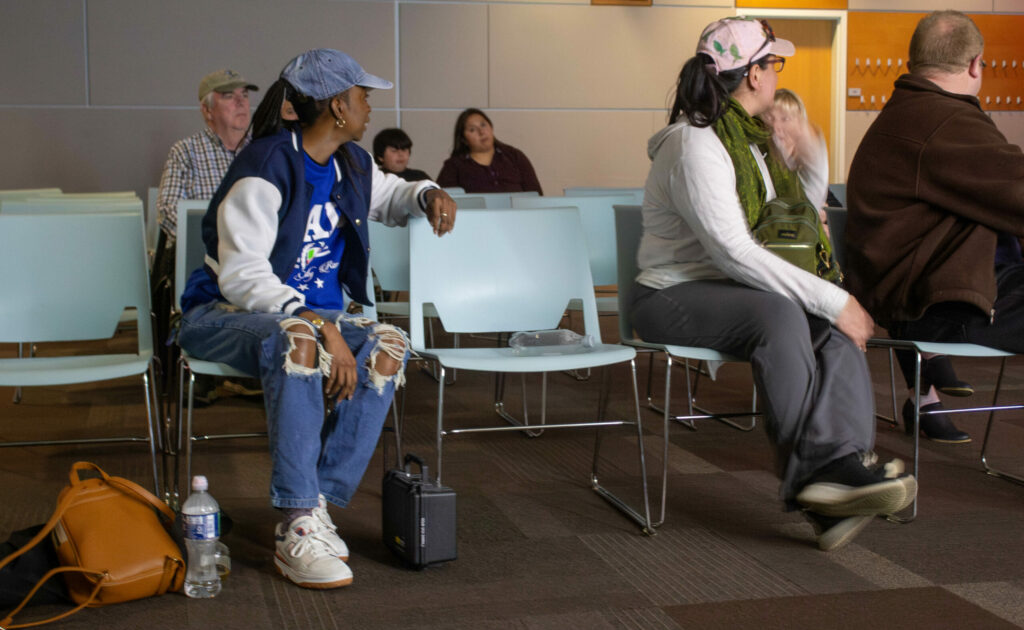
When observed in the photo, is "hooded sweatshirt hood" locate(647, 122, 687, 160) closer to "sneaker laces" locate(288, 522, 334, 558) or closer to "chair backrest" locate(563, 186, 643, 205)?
"sneaker laces" locate(288, 522, 334, 558)

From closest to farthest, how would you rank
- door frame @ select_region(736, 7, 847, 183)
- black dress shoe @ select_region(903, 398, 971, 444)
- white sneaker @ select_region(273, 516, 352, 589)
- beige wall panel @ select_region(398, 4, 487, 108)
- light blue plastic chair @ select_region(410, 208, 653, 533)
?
1. white sneaker @ select_region(273, 516, 352, 589)
2. light blue plastic chair @ select_region(410, 208, 653, 533)
3. black dress shoe @ select_region(903, 398, 971, 444)
4. beige wall panel @ select_region(398, 4, 487, 108)
5. door frame @ select_region(736, 7, 847, 183)

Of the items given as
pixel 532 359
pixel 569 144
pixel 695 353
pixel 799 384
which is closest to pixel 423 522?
pixel 532 359

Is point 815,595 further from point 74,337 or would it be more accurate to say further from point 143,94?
point 143,94

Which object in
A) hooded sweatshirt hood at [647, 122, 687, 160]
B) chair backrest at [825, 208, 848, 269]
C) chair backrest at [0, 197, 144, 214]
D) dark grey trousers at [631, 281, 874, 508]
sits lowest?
dark grey trousers at [631, 281, 874, 508]

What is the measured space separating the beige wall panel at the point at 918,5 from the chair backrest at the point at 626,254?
6.45 metres

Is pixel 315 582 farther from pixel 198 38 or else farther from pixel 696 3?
pixel 696 3

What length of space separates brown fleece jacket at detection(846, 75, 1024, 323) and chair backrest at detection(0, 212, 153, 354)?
1953 mm

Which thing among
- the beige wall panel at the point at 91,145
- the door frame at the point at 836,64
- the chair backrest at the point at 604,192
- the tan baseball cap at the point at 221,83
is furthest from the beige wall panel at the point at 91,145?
the door frame at the point at 836,64

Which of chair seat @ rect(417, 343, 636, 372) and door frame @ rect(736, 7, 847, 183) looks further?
door frame @ rect(736, 7, 847, 183)

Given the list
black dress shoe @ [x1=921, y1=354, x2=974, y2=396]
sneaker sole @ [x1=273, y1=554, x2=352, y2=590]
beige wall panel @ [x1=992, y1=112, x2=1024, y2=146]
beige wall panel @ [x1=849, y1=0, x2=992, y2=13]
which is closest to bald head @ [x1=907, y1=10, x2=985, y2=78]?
black dress shoe @ [x1=921, y1=354, x2=974, y2=396]

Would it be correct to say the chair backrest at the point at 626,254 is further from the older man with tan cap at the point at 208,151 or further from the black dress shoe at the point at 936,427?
the older man with tan cap at the point at 208,151

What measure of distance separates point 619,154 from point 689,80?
5740 mm

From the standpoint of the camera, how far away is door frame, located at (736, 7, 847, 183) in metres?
8.27

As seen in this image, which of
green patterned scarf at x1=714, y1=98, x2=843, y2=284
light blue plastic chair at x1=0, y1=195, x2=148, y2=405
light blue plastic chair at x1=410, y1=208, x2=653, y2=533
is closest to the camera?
green patterned scarf at x1=714, y1=98, x2=843, y2=284
